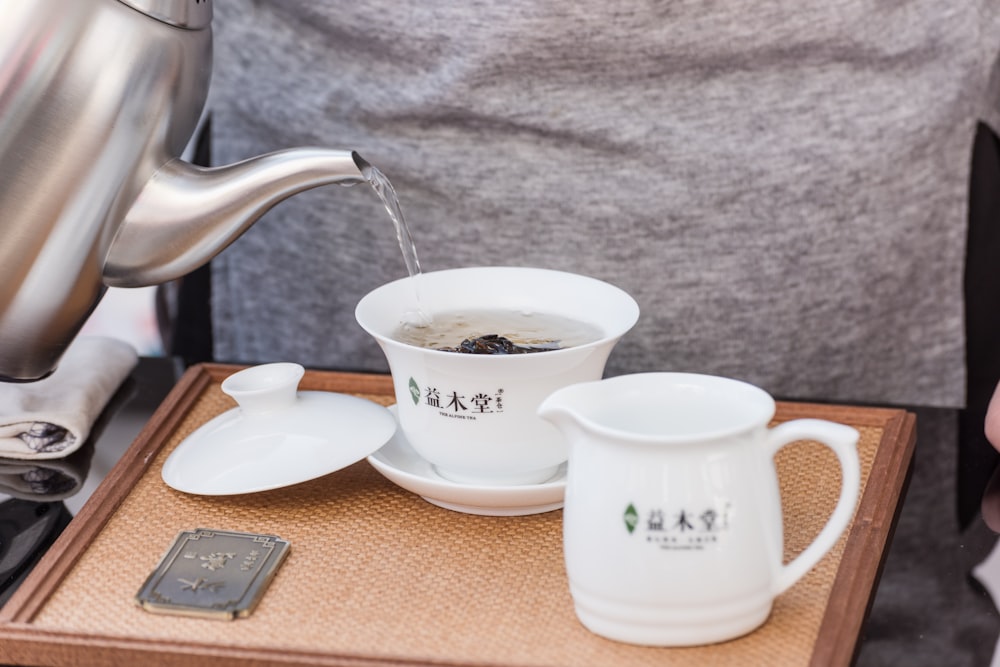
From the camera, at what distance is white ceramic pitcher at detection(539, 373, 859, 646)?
559 millimetres

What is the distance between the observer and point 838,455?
58 centimetres

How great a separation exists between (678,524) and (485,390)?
176mm

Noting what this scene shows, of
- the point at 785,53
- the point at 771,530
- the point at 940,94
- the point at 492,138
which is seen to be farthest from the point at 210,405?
the point at 940,94

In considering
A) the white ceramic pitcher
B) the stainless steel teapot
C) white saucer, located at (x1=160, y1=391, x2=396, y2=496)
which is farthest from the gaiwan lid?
the white ceramic pitcher

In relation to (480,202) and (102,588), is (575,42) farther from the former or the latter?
(102,588)

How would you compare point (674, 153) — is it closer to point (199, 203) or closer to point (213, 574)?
point (199, 203)

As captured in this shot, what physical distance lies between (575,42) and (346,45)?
0.71 feet

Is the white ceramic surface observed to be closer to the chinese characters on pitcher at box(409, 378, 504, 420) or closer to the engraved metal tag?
the chinese characters on pitcher at box(409, 378, 504, 420)

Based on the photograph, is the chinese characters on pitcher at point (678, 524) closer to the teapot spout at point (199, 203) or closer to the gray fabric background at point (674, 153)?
the teapot spout at point (199, 203)

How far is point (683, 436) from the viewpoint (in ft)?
1.81

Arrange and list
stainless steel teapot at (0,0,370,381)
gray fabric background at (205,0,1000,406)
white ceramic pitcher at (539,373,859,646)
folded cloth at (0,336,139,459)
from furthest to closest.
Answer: gray fabric background at (205,0,1000,406), folded cloth at (0,336,139,459), stainless steel teapot at (0,0,370,381), white ceramic pitcher at (539,373,859,646)

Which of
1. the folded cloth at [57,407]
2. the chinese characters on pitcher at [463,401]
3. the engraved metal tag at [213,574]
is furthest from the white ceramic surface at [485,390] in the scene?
the folded cloth at [57,407]

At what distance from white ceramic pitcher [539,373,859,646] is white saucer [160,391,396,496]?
0.66ft

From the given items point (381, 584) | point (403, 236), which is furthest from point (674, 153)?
point (381, 584)
